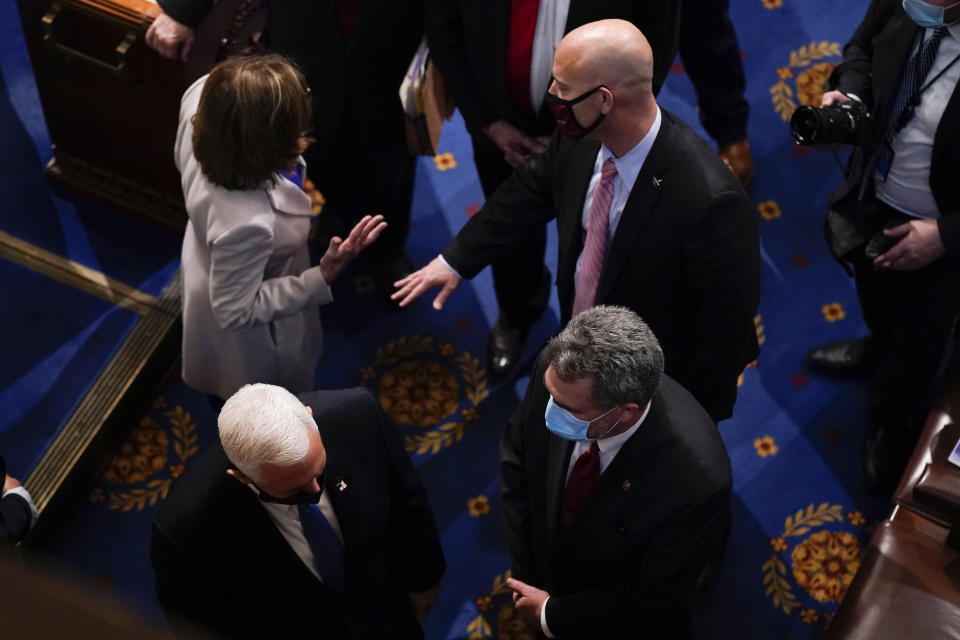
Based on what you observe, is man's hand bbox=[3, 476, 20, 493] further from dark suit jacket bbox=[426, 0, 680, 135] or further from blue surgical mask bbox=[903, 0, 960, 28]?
blue surgical mask bbox=[903, 0, 960, 28]

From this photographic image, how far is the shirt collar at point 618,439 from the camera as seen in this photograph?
2260 millimetres

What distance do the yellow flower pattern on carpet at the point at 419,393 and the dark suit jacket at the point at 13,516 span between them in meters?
1.33

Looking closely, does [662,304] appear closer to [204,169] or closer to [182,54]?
[204,169]

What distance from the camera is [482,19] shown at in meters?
2.94

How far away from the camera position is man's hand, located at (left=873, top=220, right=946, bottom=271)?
288cm

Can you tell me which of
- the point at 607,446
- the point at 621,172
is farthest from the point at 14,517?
the point at 621,172

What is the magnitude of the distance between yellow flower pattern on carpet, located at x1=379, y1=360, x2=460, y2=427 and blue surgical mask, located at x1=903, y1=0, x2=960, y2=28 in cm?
202

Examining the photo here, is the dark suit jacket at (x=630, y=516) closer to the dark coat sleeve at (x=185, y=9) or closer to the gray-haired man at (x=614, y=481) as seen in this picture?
the gray-haired man at (x=614, y=481)

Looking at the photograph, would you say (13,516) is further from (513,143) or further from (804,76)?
(804,76)

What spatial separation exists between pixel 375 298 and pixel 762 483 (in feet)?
5.42

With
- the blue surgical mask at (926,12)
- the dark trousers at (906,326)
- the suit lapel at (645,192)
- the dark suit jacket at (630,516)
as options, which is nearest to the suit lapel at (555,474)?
the dark suit jacket at (630,516)

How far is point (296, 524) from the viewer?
2209 mm

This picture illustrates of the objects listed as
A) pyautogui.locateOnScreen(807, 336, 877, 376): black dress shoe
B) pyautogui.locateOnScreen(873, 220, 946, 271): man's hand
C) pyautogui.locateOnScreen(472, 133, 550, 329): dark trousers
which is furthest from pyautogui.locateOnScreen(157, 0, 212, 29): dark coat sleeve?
pyautogui.locateOnScreen(807, 336, 877, 376): black dress shoe

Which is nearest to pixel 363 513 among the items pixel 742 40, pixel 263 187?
pixel 263 187
